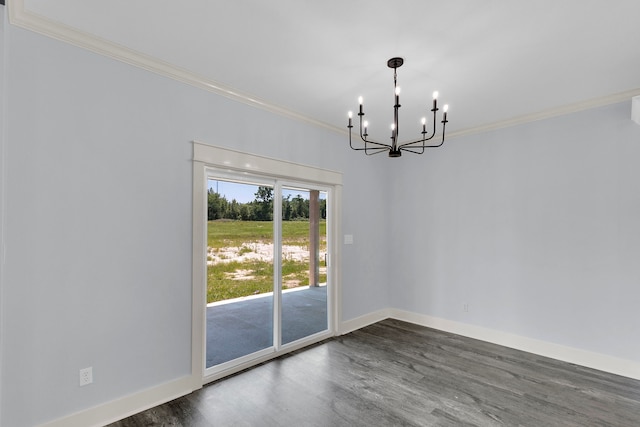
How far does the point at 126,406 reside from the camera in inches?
91.7

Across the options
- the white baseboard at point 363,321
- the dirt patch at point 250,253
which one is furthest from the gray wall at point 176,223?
the dirt patch at point 250,253

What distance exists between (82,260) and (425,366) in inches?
127

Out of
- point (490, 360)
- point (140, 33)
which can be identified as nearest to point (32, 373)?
point (140, 33)

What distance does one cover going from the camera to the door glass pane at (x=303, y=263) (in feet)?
12.0

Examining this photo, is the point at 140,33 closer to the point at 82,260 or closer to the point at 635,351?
the point at 82,260

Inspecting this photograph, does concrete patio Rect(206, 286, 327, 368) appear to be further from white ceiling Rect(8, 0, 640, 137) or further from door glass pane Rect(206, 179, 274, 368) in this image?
white ceiling Rect(8, 0, 640, 137)

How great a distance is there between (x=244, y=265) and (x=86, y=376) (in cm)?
150

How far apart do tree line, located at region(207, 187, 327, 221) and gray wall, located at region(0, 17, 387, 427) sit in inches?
13.1

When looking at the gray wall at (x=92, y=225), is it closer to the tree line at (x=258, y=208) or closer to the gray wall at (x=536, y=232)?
the tree line at (x=258, y=208)

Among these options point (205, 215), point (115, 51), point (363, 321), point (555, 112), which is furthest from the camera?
point (363, 321)

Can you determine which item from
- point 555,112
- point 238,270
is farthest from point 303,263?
point 555,112

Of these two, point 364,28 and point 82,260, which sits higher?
point 364,28

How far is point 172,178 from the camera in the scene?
2.65 metres

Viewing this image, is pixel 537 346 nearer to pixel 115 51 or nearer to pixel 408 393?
pixel 408 393
